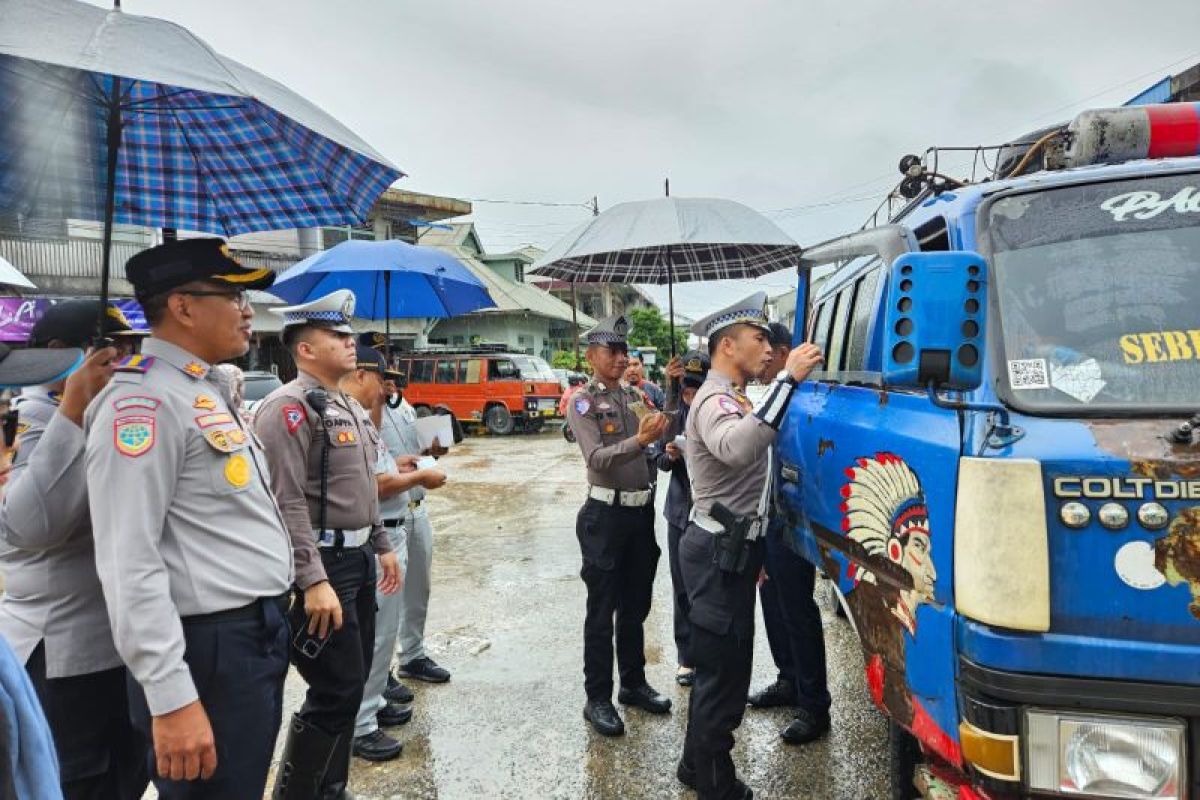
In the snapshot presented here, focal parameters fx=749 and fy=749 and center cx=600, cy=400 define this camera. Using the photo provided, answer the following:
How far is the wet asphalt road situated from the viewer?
308 cm

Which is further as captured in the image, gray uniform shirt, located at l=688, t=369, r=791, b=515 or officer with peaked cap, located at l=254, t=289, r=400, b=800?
gray uniform shirt, located at l=688, t=369, r=791, b=515

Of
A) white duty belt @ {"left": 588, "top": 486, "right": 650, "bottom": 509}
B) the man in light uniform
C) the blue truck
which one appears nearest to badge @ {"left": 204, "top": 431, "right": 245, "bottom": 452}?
the man in light uniform

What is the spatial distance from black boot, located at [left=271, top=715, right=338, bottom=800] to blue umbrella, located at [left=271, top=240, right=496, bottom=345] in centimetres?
307

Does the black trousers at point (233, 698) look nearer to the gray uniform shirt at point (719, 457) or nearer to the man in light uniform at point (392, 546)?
the man in light uniform at point (392, 546)

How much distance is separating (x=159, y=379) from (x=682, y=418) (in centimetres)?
311

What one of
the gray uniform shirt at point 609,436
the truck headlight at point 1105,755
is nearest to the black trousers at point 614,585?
the gray uniform shirt at point 609,436

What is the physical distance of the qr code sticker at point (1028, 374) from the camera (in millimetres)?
1831

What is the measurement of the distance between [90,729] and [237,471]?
0.84 m

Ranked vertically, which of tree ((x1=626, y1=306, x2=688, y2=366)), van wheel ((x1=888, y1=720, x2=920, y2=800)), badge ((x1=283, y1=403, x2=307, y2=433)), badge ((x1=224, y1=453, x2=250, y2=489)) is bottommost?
van wheel ((x1=888, y1=720, x2=920, y2=800))

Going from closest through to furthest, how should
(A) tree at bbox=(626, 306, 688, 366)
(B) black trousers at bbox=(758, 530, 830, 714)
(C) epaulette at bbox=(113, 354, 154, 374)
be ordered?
(C) epaulette at bbox=(113, 354, 154, 374) < (B) black trousers at bbox=(758, 530, 830, 714) < (A) tree at bbox=(626, 306, 688, 366)

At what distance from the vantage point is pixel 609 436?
3.79 metres

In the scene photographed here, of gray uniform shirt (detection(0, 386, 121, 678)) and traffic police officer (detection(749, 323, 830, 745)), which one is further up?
gray uniform shirt (detection(0, 386, 121, 678))

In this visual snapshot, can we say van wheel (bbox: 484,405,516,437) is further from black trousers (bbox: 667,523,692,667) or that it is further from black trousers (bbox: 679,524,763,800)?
black trousers (bbox: 679,524,763,800)

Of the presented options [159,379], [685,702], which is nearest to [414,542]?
[685,702]
